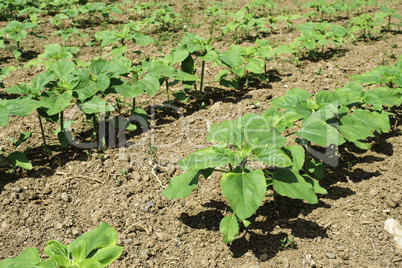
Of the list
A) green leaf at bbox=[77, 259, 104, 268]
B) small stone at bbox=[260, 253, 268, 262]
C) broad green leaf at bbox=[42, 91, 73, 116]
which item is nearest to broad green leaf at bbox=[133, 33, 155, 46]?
broad green leaf at bbox=[42, 91, 73, 116]

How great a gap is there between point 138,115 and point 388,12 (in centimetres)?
511

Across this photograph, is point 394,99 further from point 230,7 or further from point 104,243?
point 230,7

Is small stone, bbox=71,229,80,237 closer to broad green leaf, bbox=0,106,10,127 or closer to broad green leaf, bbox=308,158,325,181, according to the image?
broad green leaf, bbox=0,106,10,127

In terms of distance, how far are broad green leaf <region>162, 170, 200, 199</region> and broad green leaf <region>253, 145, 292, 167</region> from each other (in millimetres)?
512

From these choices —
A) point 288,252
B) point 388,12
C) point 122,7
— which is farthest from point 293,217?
point 122,7

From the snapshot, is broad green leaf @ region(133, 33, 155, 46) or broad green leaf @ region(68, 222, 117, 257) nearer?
broad green leaf @ region(68, 222, 117, 257)

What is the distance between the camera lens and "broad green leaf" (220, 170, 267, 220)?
7.29 feet

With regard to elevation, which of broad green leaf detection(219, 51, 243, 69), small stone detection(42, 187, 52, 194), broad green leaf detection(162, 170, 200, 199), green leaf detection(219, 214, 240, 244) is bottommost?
small stone detection(42, 187, 52, 194)

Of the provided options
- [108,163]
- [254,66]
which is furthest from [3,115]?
[254,66]

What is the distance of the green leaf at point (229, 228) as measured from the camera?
251 cm

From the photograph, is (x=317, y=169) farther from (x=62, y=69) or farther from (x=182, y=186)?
(x=62, y=69)

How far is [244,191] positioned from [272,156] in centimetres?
30

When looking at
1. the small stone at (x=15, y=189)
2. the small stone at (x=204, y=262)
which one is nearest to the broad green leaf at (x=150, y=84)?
the small stone at (x=15, y=189)

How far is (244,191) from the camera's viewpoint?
2303 mm
